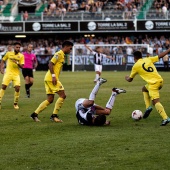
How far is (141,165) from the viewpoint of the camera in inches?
372

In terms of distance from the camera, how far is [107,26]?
56188 mm

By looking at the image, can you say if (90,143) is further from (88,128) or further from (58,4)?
(58,4)

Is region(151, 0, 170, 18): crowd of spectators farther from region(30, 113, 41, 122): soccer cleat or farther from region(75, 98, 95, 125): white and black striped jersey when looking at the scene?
region(75, 98, 95, 125): white and black striped jersey

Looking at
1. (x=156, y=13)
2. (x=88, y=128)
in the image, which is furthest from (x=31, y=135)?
(x=156, y=13)

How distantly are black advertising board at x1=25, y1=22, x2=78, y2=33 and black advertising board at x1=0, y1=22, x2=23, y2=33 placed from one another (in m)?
0.73

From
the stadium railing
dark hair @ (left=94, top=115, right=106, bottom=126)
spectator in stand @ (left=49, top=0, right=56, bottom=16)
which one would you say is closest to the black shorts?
dark hair @ (left=94, top=115, right=106, bottom=126)

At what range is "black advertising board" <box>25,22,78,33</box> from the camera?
56906mm

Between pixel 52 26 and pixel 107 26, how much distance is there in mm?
5488

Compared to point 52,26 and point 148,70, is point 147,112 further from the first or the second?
point 52,26

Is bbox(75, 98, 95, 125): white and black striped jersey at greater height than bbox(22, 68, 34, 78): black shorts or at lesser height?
greater

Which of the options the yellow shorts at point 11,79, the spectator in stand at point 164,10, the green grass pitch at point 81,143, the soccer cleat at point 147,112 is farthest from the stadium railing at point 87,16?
the soccer cleat at point 147,112

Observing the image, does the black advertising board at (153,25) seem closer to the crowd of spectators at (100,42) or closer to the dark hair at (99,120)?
the crowd of spectators at (100,42)

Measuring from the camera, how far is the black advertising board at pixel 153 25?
54.4 meters

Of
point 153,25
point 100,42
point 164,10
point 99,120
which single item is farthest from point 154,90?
point 100,42
